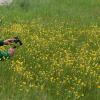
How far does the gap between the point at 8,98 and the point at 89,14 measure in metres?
13.4

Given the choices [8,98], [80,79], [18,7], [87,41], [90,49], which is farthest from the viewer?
[18,7]

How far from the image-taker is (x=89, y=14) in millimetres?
22266

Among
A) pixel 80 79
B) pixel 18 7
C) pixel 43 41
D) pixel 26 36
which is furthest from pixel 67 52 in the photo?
pixel 18 7

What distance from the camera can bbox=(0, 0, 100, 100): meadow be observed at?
1005cm

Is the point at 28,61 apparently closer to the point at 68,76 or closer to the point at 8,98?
the point at 68,76

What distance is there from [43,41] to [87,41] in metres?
1.97

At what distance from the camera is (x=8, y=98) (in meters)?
9.42

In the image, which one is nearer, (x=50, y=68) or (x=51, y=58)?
(x=50, y=68)

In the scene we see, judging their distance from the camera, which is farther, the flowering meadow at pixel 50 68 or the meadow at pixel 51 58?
the meadow at pixel 51 58

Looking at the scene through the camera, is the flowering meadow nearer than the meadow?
Yes

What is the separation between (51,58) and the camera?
12258mm

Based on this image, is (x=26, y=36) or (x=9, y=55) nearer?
(x=9, y=55)

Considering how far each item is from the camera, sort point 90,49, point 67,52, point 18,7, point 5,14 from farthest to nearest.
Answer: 1. point 18,7
2. point 5,14
3. point 90,49
4. point 67,52

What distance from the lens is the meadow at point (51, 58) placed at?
1005 centimetres
